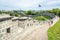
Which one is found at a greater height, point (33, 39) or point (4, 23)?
point (4, 23)

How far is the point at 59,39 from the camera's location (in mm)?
36750

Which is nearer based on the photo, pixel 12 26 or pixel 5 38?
pixel 5 38

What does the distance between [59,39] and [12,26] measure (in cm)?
2068

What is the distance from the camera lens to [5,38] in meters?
15.3

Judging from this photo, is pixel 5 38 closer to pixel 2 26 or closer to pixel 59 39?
pixel 2 26

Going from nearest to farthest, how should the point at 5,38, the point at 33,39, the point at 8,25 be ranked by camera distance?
the point at 5,38
the point at 8,25
the point at 33,39

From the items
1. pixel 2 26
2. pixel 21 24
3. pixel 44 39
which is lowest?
pixel 44 39

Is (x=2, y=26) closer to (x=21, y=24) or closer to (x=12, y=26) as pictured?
(x=12, y=26)

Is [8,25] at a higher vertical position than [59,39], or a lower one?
higher

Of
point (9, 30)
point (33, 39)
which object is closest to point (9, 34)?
point (9, 30)

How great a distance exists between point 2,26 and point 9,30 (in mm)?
2275

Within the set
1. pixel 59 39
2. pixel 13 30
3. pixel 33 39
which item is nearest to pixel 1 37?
pixel 13 30

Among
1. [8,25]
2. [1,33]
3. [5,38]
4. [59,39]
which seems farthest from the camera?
[59,39]

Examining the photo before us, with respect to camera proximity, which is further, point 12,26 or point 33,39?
point 33,39
